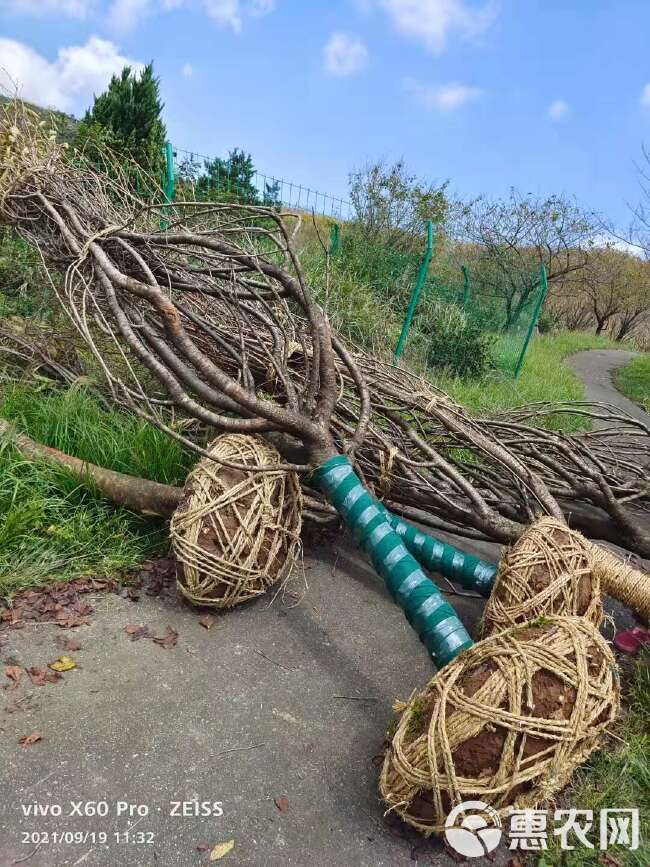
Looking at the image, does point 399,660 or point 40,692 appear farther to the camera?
point 399,660

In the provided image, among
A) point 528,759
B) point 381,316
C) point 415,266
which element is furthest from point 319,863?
point 415,266

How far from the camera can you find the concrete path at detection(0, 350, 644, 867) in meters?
1.65

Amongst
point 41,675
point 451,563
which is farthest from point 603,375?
point 41,675

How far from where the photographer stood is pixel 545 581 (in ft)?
7.68

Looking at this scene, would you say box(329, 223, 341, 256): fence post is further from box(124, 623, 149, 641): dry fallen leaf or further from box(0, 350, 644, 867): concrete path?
box(124, 623, 149, 641): dry fallen leaf

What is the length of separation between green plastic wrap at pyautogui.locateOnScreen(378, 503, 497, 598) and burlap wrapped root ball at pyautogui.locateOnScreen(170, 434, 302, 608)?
1.81 feet

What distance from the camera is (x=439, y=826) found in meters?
1.63

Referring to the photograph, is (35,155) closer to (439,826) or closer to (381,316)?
(439,826)

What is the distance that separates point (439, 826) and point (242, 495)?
1.38m

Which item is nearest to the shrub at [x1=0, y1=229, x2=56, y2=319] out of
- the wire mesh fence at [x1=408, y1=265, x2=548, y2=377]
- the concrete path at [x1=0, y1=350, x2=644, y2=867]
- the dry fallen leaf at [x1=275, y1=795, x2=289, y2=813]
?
the concrete path at [x1=0, y1=350, x2=644, y2=867]

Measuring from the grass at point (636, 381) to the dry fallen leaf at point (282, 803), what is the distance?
10577 mm

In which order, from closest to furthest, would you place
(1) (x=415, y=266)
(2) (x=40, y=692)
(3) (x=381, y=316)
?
(2) (x=40, y=692) → (3) (x=381, y=316) → (1) (x=415, y=266)

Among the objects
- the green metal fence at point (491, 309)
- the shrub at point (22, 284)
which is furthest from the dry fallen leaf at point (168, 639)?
the green metal fence at point (491, 309)

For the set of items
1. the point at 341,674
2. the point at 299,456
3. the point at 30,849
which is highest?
the point at 299,456
